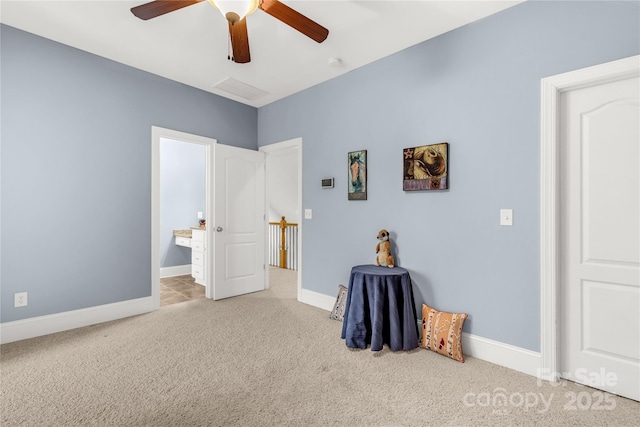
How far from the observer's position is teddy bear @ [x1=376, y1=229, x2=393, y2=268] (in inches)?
113

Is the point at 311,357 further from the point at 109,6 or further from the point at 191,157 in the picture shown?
the point at 191,157

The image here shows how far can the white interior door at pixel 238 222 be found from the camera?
3.94 metres

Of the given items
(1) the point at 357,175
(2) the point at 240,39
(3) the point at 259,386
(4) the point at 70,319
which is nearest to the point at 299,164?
(1) the point at 357,175

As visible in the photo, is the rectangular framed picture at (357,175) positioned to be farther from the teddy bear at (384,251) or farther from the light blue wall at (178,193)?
the light blue wall at (178,193)

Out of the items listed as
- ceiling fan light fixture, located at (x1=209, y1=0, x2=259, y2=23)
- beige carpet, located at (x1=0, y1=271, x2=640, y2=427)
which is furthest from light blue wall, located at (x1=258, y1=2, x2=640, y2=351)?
ceiling fan light fixture, located at (x1=209, y1=0, x2=259, y2=23)

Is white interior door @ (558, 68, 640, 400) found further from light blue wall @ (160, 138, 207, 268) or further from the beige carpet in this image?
light blue wall @ (160, 138, 207, 268)

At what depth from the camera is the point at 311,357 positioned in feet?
7.91

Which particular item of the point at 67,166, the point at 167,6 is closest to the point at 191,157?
the point at 67,166

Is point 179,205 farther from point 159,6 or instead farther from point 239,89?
point 159,6

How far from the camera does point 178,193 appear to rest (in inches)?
219

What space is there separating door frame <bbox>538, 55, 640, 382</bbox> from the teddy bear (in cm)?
115

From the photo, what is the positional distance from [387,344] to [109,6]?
3.39 metres

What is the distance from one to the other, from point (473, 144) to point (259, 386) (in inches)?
91.9

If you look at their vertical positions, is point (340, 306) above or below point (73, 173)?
below
